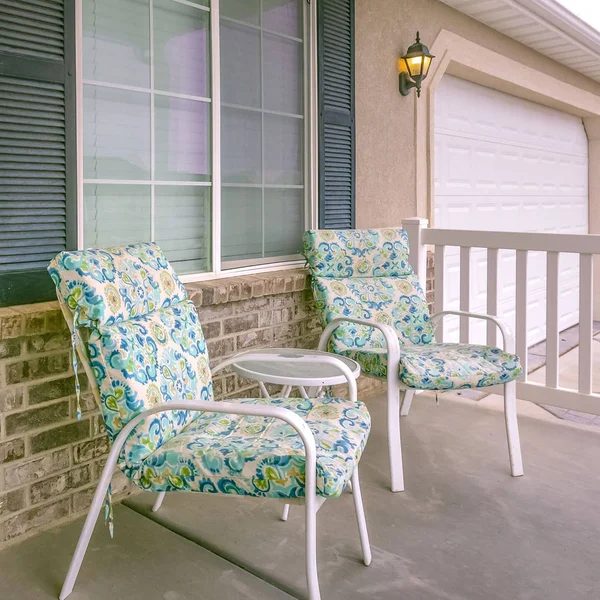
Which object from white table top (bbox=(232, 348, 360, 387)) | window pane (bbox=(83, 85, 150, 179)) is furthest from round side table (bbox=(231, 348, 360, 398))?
window pane (bbox=(83, 85, 150, 179))

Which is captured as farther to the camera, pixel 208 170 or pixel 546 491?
pixel 208 170

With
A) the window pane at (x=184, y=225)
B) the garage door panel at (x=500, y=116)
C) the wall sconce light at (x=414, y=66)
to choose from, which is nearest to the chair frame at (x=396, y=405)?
the window pane at (x=184, y=225)

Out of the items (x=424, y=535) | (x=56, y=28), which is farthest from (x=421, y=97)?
(x=424, y=535)

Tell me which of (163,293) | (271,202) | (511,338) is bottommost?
(511,338)

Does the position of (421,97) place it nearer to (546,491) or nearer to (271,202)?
(271,202)

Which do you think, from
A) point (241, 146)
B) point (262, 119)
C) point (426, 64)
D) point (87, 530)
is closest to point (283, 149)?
point (262, 119)

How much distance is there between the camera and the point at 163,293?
2.22 m

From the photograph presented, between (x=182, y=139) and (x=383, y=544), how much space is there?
69.9 inches

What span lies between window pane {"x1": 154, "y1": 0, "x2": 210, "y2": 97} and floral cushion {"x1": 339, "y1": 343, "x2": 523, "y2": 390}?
1.33 metres

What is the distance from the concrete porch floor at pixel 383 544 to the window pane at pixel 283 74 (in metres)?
1.75

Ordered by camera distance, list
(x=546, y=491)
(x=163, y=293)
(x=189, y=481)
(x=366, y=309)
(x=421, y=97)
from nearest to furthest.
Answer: (x=189, y=481) → (x=163, y=293) → (x=546, y=491) → (x=366, y=309) → (x=421, y=97)

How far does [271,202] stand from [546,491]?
178cm

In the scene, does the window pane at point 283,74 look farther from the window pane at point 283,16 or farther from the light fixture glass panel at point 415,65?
the light fixture glass panel at point 415,65

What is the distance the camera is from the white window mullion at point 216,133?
9.45 ft
